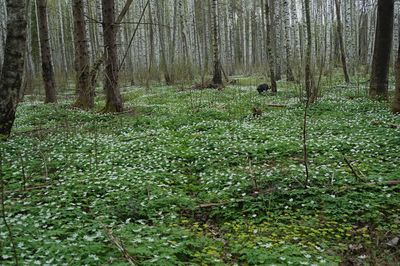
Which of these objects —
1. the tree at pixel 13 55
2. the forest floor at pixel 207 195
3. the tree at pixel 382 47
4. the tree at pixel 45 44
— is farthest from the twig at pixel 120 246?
the tree at pixel 45 44

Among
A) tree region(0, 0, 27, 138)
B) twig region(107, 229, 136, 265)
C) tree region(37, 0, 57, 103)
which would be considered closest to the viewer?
twig region(107, 229, 136, 265)

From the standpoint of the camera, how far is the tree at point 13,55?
38.5 ft

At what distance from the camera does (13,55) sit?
38.7 feet

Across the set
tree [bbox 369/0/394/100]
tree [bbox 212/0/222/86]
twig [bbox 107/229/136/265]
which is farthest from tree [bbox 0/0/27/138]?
tree [bbox 212/0/222/86]

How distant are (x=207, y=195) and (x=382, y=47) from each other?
13331 mm

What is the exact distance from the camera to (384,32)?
667 inches

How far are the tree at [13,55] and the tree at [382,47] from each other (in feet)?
48.2

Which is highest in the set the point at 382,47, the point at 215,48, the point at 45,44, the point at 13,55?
the point at 45,44

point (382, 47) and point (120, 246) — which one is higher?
point (382, 47)

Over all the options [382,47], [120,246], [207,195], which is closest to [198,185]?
[207,195]

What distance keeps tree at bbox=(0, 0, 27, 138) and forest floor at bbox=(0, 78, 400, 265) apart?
1331 mm

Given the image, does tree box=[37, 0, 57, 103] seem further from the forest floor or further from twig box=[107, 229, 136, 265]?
twig box=[107, 229, 136, 265]

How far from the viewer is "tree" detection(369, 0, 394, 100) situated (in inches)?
664

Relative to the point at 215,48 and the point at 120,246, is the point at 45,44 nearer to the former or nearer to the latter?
the point at 215,48
